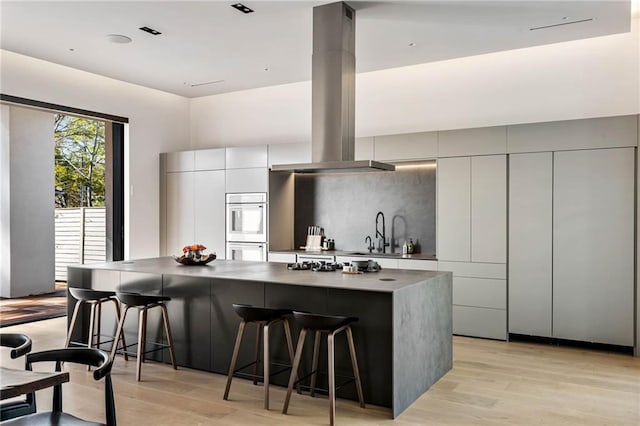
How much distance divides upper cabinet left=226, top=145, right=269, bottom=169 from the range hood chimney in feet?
7.64

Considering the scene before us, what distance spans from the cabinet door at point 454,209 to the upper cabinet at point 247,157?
231 cm

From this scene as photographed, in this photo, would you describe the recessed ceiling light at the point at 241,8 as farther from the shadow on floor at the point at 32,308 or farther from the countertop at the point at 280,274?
the shadow on floor at the point at 32,308

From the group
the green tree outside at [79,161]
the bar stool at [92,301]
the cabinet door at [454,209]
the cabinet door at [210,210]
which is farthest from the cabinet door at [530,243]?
the green tree outside at [79,161]

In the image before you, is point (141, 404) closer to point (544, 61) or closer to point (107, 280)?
point (107, 280)

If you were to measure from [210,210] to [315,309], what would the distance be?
382cm

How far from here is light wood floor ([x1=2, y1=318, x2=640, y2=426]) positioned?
11.0ft

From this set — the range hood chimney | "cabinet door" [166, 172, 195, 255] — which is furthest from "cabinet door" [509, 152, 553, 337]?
"cabinet door" [166, 172, 195, 255]

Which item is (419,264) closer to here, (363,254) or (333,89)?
(363,254)

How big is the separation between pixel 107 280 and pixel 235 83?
347cm

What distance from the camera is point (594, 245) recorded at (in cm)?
512

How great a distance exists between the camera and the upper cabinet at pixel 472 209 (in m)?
5.53

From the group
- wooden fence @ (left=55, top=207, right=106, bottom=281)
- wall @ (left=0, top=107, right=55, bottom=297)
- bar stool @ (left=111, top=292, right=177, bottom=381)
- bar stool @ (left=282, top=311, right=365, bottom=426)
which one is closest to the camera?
bar stool @ (left=282, top=311, right=365, bottom=426)

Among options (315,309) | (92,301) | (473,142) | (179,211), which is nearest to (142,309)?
(92,301)

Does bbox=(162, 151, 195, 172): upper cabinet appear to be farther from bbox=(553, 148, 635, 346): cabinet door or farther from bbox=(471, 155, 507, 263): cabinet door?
→ bbox=(553, 148, 635, 346): cabinet door
